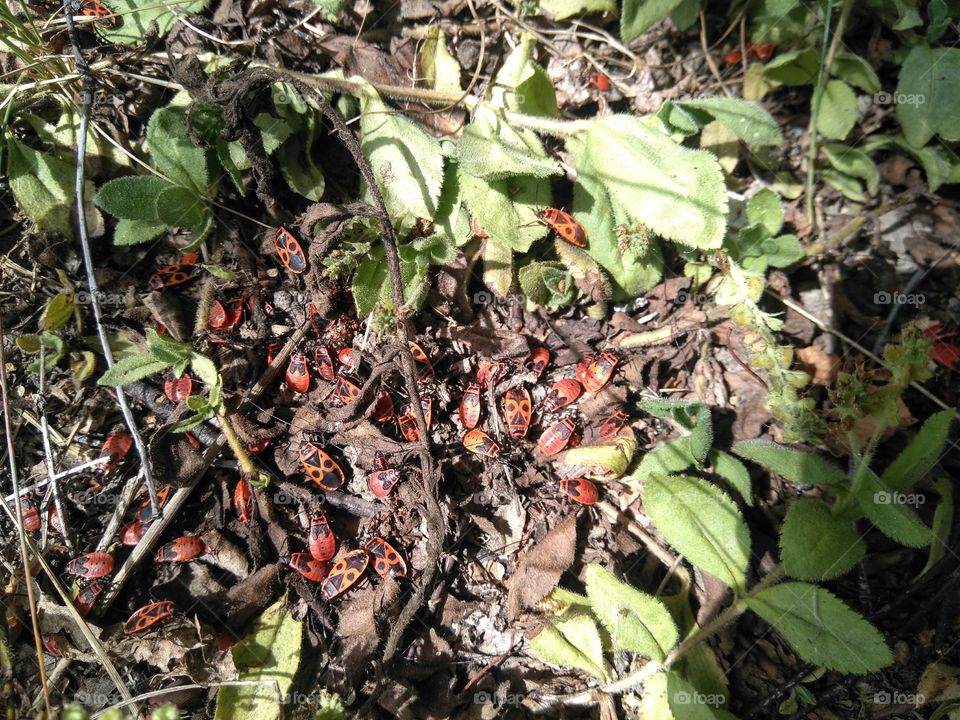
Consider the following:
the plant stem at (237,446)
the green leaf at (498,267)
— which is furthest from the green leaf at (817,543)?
the plant stem at (237,446)

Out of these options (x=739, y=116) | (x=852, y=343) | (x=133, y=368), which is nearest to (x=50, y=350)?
(x=133, y=368)

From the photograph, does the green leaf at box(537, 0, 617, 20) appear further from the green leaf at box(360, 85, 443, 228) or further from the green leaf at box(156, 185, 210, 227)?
the green leaf at box(156, 185, 210, 227)

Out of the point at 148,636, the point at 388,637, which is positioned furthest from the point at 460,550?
the point at 148,636

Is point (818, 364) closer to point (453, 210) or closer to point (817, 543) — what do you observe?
point (817, 543)

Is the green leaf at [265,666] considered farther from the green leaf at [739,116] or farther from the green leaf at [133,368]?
the green leaf at [739,116]

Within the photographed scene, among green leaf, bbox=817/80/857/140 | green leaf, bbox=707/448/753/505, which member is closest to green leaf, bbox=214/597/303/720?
green leaf, bbox=707/448/753/505

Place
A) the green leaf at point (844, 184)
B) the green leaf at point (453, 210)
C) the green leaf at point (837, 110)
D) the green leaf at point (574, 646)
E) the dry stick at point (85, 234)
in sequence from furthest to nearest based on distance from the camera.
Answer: the green leaf at point (844, 184) → the green leaf at point (837, 110) → the green leaf at point (453, 210) → the dry stick at point (85, 234) → the green leaf at point (574, 646)
